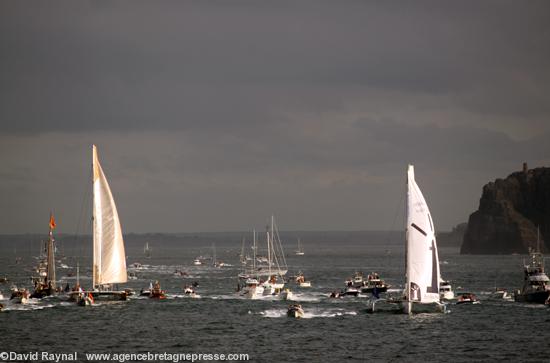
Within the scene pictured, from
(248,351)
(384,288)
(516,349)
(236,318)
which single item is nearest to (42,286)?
(236,318)

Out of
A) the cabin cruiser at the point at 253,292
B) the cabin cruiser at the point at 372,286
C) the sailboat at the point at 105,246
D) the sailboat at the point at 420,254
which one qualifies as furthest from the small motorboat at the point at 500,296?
the sailboat at the point at 105,246

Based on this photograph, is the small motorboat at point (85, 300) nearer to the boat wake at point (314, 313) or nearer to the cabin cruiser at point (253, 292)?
the boat wake at point (314, 313)

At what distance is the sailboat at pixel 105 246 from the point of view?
11050 centimetres

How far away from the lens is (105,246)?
11112cm

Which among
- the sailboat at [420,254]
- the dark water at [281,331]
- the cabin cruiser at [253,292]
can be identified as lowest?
the dark water at [281,331]

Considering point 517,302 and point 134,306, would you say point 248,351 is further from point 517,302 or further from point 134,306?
point 517,302

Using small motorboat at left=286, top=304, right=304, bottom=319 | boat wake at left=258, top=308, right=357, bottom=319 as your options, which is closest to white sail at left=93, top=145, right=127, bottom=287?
boat wake at left=258, top=308, right=357, bottom=319

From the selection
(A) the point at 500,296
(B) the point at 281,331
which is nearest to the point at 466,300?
(A) the point at 500,296

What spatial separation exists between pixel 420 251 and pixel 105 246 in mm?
37981

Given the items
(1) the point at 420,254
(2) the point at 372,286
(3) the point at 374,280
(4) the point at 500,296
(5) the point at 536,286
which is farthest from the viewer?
(3) the point at 374,280

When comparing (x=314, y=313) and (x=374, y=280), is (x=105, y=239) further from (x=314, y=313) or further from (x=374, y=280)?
(x=374, y=280)

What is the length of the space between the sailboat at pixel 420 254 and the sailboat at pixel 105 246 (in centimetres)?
3441

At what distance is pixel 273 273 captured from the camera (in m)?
192

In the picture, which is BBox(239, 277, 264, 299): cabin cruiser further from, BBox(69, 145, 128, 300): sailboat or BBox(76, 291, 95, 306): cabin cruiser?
BBox(76, 291, 95, 306): cabin cruiser
